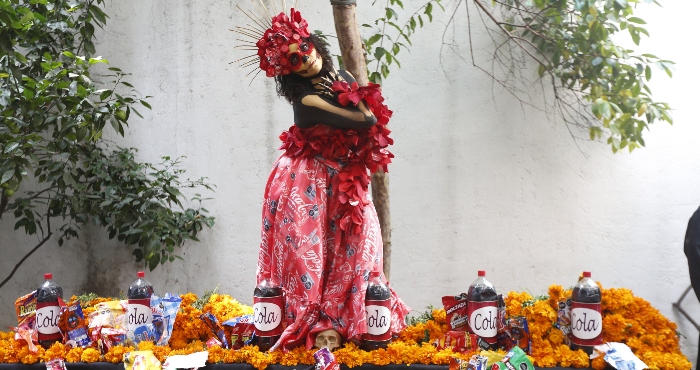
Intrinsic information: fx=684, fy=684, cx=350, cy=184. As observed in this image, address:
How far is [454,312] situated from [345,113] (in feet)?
2.86

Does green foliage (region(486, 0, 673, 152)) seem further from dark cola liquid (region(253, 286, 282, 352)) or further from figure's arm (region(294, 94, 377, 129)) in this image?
dark cola liquid (region(253, 286, 282, 352))

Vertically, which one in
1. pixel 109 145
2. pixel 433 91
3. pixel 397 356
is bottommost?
pixel 397 356

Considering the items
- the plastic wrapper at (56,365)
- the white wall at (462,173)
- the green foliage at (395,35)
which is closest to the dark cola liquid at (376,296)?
the plastic wrapper at (56,365)

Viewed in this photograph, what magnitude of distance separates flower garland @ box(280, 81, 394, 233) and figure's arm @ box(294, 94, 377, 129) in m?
0.03

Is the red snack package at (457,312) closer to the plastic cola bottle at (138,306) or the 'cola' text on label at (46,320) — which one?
the plastic cola bottle at (138,306)

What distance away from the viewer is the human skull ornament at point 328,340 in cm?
258

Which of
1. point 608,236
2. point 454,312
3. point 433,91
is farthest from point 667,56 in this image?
point 454,312

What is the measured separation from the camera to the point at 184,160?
4.39 meters

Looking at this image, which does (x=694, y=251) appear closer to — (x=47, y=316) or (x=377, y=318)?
(x=377, y=318)

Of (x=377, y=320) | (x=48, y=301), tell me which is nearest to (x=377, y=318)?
(x=377, y=320)

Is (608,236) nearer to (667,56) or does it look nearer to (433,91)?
(667,56)

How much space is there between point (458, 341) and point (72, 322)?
1.60 m

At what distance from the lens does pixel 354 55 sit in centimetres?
325

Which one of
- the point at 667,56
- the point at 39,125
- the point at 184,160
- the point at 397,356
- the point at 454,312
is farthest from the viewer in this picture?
the point at 184,160
